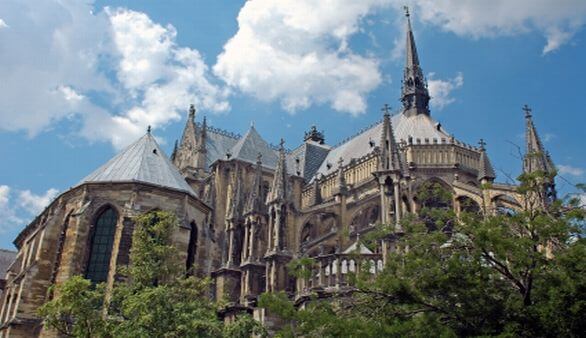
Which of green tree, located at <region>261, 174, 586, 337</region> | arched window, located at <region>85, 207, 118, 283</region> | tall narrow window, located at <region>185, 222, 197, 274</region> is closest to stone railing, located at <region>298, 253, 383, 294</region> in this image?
green tree, located at <region>261, 174, 586, 337</region>

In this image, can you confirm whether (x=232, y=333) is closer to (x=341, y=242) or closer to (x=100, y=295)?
(x=100, y=295)

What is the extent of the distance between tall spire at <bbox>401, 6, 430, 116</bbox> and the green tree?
2749 centimetres

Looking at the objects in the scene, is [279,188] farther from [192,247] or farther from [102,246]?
[102,246]

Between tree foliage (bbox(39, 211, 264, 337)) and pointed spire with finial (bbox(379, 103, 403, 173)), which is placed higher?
pointed spire with finial (bbox(379, 103, 403, 173))

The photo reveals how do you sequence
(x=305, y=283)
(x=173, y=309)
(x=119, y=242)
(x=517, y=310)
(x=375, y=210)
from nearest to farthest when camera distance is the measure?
(x=517, y=310)
(x=173, y=309)
(x=305, y=283)
(x=119, y=242)
(x=375, y=210)

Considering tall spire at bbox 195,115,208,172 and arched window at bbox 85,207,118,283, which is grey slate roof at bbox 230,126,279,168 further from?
arched window at bbox 85,207,118,283

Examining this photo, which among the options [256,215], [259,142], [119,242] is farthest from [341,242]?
[259,142]

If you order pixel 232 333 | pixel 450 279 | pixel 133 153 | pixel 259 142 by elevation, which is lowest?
pixel 232 333

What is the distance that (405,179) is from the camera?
20.8m

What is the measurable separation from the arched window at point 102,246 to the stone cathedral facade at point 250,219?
0.04m

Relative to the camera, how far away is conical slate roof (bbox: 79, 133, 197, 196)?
25719 mm

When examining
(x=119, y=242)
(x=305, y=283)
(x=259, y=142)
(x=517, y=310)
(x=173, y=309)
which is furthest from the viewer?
(x=259, y=142)

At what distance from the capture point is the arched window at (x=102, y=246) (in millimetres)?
23562

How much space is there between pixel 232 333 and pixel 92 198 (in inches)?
474
